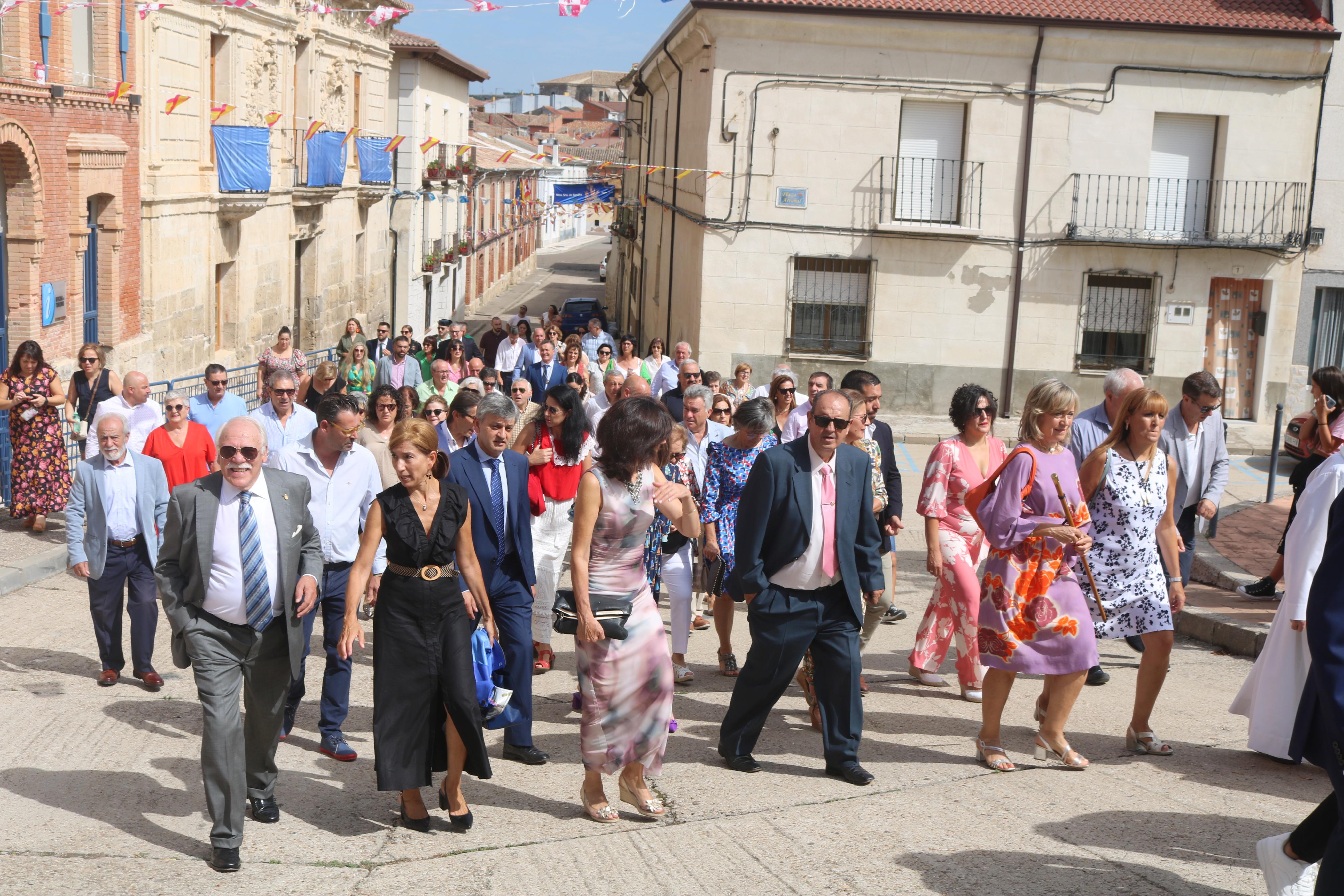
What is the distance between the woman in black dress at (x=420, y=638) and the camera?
16.6 feet

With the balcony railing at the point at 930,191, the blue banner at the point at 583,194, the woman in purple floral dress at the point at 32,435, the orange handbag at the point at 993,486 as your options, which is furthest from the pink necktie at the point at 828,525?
the blue banner at the point at 583,194

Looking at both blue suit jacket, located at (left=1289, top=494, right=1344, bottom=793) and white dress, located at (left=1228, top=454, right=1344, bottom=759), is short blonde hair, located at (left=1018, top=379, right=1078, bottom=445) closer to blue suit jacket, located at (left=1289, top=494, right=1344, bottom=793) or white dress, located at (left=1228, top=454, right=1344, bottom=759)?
white dress, located at (left=1228, top=454, right=1344, bottom=759)

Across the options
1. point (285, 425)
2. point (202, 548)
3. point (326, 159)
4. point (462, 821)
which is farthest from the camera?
point (326, 159)

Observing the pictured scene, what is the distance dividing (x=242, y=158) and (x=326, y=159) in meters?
5.11

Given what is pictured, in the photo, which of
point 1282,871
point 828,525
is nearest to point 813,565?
point 828,525

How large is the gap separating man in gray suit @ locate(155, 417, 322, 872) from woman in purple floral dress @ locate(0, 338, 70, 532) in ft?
21.3

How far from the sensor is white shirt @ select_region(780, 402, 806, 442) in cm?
879

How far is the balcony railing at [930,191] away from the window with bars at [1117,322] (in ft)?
7.28

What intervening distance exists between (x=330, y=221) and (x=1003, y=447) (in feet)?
78.7

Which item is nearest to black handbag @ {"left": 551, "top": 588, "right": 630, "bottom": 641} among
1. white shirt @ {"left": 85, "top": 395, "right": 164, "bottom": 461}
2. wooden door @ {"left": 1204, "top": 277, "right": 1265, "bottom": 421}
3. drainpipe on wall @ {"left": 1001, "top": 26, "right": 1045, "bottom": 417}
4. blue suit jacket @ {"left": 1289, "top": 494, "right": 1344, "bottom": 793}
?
blue suit jacket @ {"left": 1289, "top": 494, "right": 1344, "bottom": 793}

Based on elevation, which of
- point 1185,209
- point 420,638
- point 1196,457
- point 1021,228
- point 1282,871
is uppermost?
point 1185,209

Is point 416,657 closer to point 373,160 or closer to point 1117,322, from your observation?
point 1117,322

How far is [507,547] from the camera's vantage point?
6.11 meters

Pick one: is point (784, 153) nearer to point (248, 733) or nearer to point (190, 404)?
point (190, 404)
